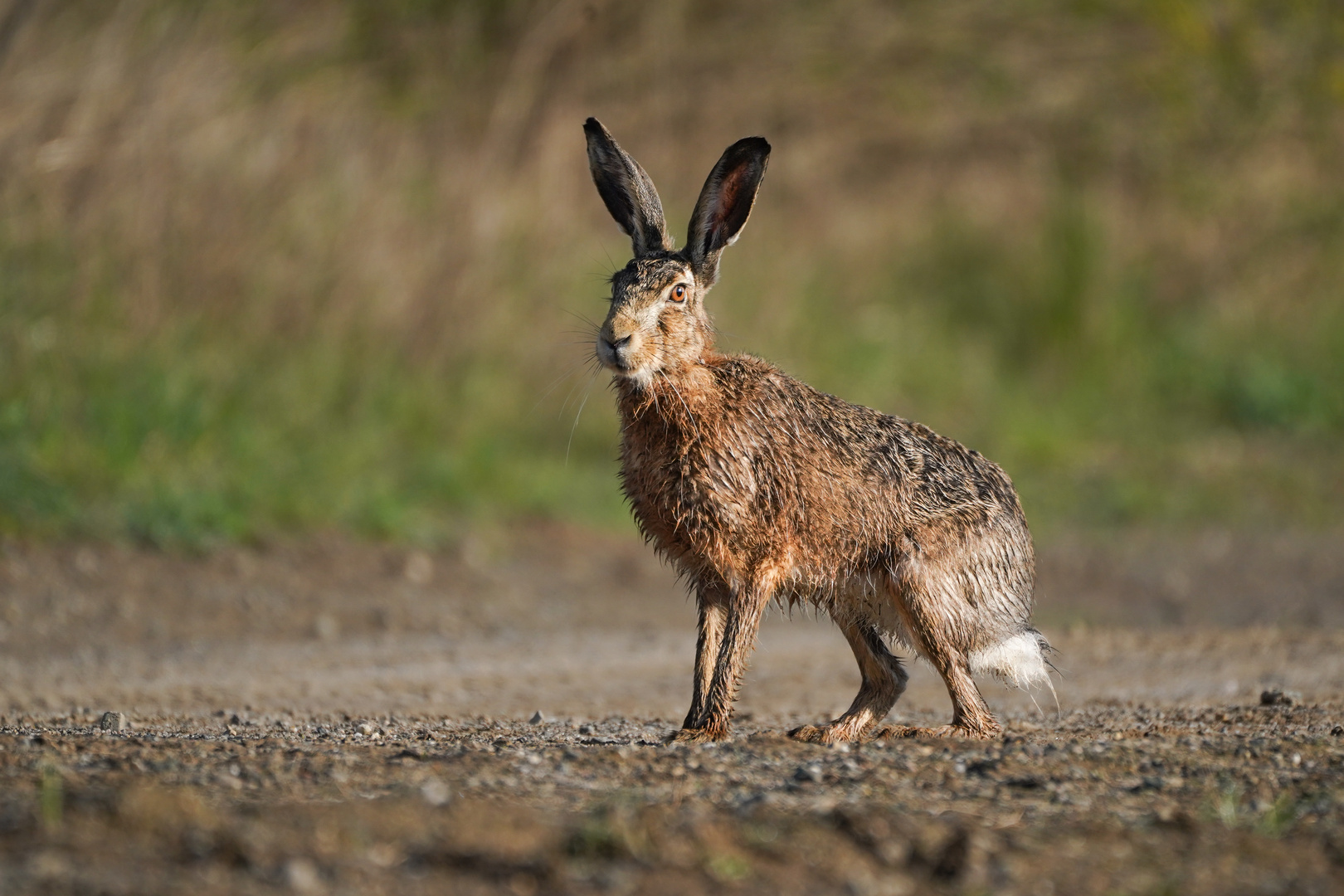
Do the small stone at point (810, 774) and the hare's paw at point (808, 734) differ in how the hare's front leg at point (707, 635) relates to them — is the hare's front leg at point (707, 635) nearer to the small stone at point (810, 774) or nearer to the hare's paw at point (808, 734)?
the hare's paw at point (808, 734)

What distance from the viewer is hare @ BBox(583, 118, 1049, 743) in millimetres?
4668

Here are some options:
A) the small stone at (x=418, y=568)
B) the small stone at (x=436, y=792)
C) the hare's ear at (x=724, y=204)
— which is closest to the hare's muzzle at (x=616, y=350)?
the hare's ear at (x=724, y=204)

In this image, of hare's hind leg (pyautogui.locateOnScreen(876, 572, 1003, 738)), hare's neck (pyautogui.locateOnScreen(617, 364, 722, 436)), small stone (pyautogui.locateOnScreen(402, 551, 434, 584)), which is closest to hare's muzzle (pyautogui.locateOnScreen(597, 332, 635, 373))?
hare's neck (pyautogui.locateOnScreen(617, 364, 722, 436))

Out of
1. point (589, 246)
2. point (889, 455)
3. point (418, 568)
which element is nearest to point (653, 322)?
point (889, 455)

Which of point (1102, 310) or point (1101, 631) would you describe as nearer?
point (1101, 631)

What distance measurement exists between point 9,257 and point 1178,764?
6.70 m

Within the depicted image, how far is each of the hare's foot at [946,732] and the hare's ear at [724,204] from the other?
153 centimetres

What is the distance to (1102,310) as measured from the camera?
12.3 metres

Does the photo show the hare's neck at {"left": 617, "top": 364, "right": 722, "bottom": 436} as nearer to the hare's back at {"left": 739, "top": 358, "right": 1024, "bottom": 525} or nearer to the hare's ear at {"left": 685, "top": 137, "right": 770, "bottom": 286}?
the hare's back at {"left": 739, "top": 358, "right": 1024, "bottom": 525}

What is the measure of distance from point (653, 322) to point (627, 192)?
57cm

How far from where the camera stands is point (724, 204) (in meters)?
5.11

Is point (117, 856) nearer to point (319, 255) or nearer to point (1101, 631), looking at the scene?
point (1101, 631)

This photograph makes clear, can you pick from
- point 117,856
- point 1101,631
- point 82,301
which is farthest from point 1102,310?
point 117,856

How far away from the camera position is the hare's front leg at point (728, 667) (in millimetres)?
4480
